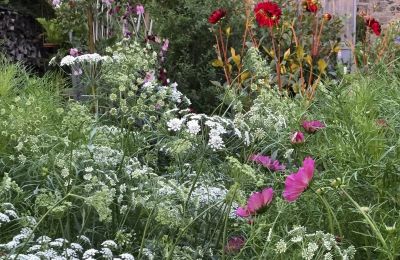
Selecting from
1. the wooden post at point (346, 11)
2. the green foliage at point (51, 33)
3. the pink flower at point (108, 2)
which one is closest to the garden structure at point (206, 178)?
the pink flower at point (108, 2)

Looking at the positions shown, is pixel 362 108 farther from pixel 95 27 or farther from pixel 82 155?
pixel 95 27

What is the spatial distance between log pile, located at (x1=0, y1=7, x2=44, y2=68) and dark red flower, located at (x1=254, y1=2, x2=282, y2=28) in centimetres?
390

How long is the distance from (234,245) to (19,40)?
6.74 meters

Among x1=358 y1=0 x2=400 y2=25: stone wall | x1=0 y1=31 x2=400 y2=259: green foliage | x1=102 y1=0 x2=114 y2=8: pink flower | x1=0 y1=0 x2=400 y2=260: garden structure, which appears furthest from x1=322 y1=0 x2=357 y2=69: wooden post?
x1=0 y1=31 x2=400 y2=259: green foliage

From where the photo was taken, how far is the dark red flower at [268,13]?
17.0ft

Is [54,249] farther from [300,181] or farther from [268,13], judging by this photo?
[268,13]

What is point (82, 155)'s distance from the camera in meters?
2.89

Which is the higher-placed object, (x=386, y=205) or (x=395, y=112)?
(x=395, y=112)

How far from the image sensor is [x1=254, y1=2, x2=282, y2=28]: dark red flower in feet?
17.0

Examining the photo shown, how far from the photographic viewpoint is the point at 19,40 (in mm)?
8820

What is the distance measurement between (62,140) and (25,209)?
13.1 inches

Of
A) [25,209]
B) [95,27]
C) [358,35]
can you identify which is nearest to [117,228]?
[25,209]

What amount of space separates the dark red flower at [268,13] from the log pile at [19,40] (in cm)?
390

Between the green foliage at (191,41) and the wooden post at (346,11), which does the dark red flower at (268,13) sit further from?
the wooden post at (346,11)
